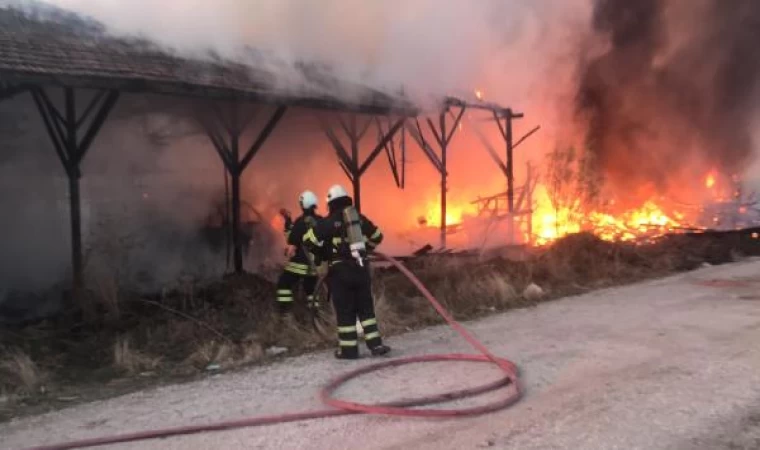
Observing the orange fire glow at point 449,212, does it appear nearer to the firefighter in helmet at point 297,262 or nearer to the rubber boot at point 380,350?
the firefighter in helmet at point 297,262

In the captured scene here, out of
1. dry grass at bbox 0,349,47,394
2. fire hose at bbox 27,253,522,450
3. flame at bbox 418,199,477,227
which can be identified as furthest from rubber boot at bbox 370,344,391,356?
flame at bbox 418,199,477,227

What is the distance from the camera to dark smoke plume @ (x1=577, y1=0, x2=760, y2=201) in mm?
19438

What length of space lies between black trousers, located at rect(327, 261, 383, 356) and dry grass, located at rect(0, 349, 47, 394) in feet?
7.61

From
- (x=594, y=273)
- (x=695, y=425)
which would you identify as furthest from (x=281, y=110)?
(x=695, y=425)

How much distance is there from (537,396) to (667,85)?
725 inches

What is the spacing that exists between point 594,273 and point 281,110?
16.4ft

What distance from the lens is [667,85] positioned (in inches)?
806

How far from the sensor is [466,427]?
390 cm

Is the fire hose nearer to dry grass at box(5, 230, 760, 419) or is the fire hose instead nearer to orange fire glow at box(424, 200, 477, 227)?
dry grass at box(5, 230, 760, 419)

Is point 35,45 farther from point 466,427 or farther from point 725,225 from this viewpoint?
point 725,225

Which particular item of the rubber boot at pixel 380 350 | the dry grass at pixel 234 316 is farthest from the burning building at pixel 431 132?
the rubber boot at pixel 380 350

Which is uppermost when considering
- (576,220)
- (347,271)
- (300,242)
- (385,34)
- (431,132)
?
(385,34)

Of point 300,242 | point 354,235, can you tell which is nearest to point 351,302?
point 354,235

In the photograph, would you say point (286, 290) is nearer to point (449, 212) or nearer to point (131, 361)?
point (131, 361)
